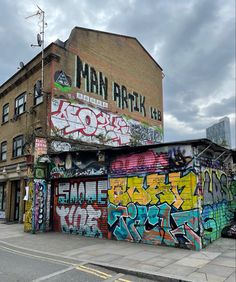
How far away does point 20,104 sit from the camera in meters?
22.0

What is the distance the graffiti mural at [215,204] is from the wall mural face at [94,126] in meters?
9.91

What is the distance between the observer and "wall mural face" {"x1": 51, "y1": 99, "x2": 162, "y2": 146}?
1852cm

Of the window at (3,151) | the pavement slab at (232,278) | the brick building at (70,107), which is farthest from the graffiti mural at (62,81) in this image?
the pavement slab at (232,278)

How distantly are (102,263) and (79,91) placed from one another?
46.1 ft

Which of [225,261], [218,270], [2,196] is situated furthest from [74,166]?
[2,196]

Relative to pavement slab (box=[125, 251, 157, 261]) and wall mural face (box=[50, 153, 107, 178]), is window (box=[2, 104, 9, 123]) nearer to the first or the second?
wall mural face (box=[50, 153, 107, 178])

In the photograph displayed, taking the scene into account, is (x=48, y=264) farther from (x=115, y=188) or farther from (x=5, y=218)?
(x=5, y=218)

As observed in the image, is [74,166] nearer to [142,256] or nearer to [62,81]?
[142,256]

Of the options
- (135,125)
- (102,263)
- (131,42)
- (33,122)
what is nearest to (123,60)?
(131,42)

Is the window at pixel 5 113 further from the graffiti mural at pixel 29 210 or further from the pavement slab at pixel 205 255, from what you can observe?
the pavement slab at pixel 205 255

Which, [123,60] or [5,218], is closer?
[5,218]

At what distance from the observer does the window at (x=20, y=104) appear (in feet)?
70.3

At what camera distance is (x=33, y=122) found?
19.5m

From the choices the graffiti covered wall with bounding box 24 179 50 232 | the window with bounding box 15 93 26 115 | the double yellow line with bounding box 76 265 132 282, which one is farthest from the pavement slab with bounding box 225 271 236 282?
the window with bounding box 15 93 26 115
